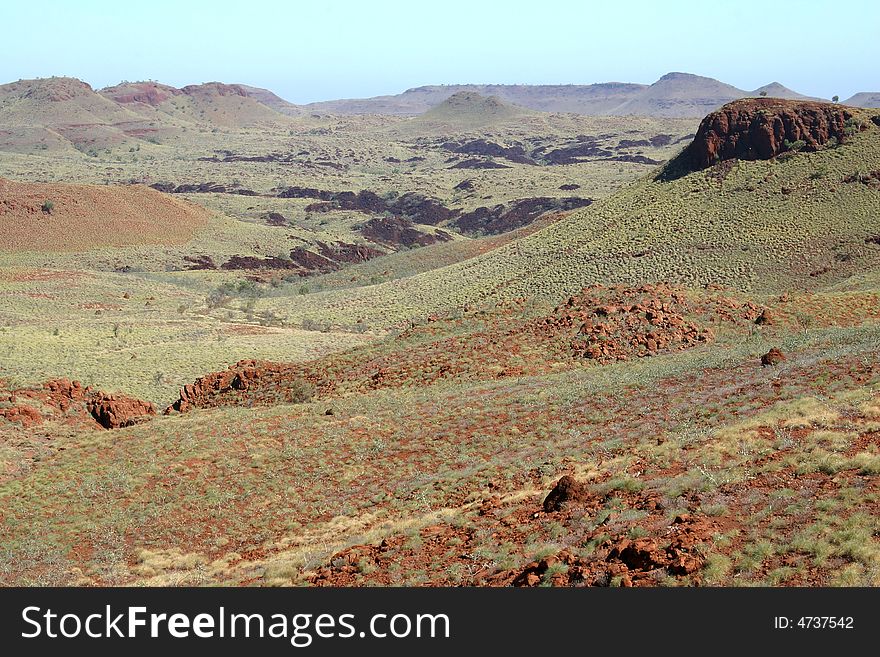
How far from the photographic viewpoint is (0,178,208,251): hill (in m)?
83.2

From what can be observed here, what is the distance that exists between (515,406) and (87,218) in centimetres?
7833

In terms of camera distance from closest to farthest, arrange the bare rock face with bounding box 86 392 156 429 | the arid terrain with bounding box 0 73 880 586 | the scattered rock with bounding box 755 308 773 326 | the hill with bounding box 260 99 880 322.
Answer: the arid terrain with bounding box 0 73 880 586
the bare rock face with bounding box 86 392 156 429
the scattered rock with bounding box 755 308 773 326
the hill with bounding box 260 99 880 322

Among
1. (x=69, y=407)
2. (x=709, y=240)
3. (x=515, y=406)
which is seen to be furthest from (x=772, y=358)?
(x=709, y=240)

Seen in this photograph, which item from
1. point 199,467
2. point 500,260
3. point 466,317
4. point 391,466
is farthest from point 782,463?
point 500,260

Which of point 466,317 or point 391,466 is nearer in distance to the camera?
point 391,466

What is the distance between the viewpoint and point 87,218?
87.9 meters

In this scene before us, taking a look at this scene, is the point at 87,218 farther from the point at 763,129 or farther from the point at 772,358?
the point at 772,358

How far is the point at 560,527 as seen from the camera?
12.7 meters

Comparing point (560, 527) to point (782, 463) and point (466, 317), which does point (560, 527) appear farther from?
point (466, 317)

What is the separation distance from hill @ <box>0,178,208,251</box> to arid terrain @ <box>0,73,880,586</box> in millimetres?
17391

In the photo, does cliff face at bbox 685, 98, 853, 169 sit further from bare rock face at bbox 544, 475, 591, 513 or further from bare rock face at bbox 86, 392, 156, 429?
bare rock face at bbox 544, 475, 591, 513

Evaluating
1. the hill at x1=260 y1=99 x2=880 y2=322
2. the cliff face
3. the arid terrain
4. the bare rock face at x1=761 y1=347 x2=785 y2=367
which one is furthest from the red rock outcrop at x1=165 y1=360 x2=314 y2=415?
the cliff face

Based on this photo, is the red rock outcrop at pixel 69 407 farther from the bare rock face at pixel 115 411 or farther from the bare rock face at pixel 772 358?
the bare rock face at pixel 772 358
